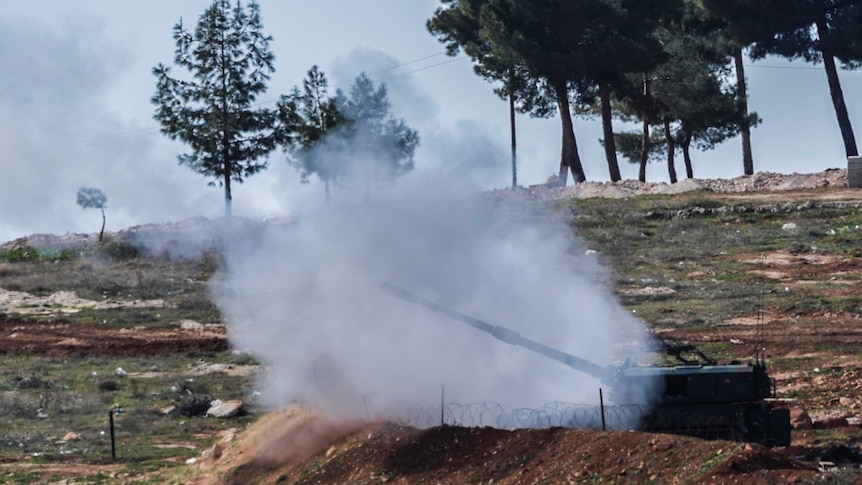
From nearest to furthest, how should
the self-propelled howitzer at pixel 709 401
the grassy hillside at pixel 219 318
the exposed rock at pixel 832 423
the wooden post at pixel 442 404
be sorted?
the self-propelled howitzer at pixel 709 401, the wooden post at pixel 442 404, the exposed rock at pixel 832 423, the grassy hillside at pixel 219 318

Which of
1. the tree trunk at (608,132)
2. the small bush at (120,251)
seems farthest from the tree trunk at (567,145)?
the small bush at (120,251)

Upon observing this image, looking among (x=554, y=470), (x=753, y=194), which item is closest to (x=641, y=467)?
(x=554, y=470)

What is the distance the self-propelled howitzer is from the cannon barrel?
0.75m

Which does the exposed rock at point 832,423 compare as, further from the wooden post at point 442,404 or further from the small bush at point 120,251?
the small bush at point 120,251

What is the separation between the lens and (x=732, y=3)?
55.8m

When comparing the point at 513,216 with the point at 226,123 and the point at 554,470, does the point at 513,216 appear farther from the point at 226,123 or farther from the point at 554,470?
the point at 554,470

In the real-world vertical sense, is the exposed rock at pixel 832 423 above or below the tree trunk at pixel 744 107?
below

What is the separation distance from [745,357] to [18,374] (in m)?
16.4

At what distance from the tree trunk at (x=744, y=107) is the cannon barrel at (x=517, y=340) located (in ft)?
122

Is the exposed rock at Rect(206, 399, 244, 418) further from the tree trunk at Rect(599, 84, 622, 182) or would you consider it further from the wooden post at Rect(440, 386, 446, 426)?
the tree trunk at Rect(599, 84, 622, 182)

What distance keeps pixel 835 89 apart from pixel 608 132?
864 centimetres

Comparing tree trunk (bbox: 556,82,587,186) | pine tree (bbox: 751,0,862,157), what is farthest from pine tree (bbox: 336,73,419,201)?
pine tree (bbox: 751,0,862,157)

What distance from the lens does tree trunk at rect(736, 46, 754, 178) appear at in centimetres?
5947

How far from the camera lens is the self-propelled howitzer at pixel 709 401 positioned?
808 inches
